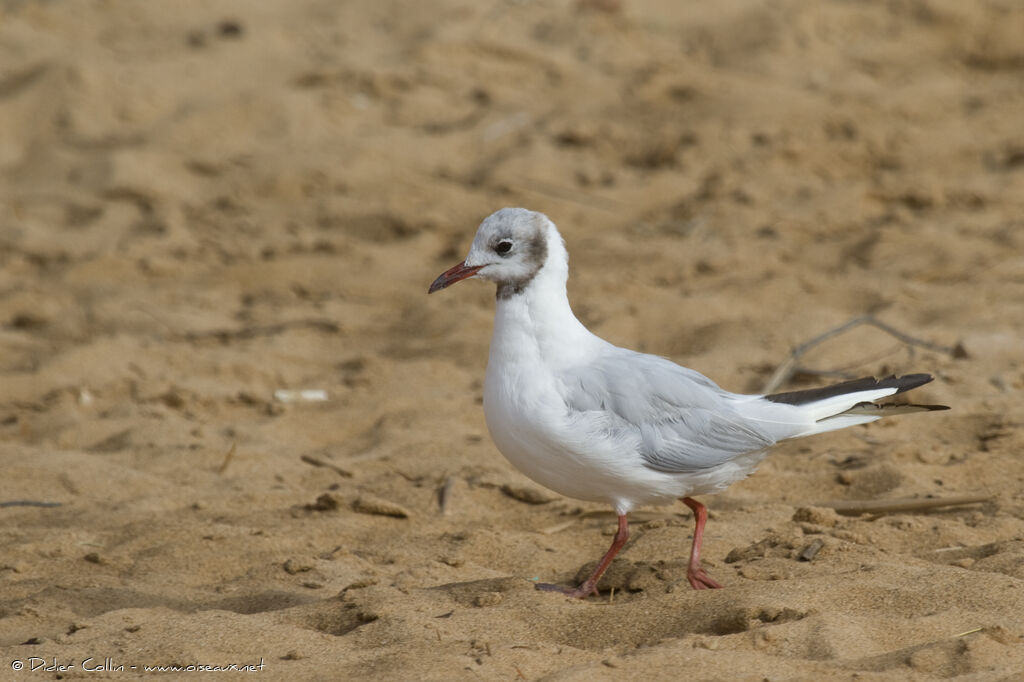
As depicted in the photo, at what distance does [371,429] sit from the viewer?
595cm

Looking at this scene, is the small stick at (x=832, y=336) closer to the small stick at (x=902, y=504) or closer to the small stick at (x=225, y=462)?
the small stick at (x=902, y=504)

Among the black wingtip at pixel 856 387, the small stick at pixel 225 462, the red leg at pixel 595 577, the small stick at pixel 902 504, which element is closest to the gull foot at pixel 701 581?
the red leg at pixel 595 577

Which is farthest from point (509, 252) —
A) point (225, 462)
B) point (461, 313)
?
point (461, 313)

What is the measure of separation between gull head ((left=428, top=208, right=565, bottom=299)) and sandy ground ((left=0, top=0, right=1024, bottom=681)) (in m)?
1.02

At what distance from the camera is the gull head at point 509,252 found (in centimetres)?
434

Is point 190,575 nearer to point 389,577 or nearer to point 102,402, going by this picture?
point 389,577

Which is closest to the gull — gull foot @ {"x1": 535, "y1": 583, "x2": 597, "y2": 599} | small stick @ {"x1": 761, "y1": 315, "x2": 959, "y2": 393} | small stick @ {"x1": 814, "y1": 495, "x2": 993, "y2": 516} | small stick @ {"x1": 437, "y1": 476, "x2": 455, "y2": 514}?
gull foot @ {"x1": 535, "y1": 583, "x2": 597, "y2": 599}

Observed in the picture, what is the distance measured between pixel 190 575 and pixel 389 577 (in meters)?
0.72

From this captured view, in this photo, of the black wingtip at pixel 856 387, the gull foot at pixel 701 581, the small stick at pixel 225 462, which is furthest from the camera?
the small stick at pixel 225 462

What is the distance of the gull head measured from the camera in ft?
14.2

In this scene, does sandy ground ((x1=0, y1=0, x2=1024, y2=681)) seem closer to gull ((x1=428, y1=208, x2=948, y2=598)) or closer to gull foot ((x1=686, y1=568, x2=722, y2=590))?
gull foot ((x1=686, y1=568, x2=722, y2=590))

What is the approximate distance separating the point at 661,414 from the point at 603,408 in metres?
0.21

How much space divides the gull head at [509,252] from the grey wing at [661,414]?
389 millimetres

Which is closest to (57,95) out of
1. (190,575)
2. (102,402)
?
(102,402)
